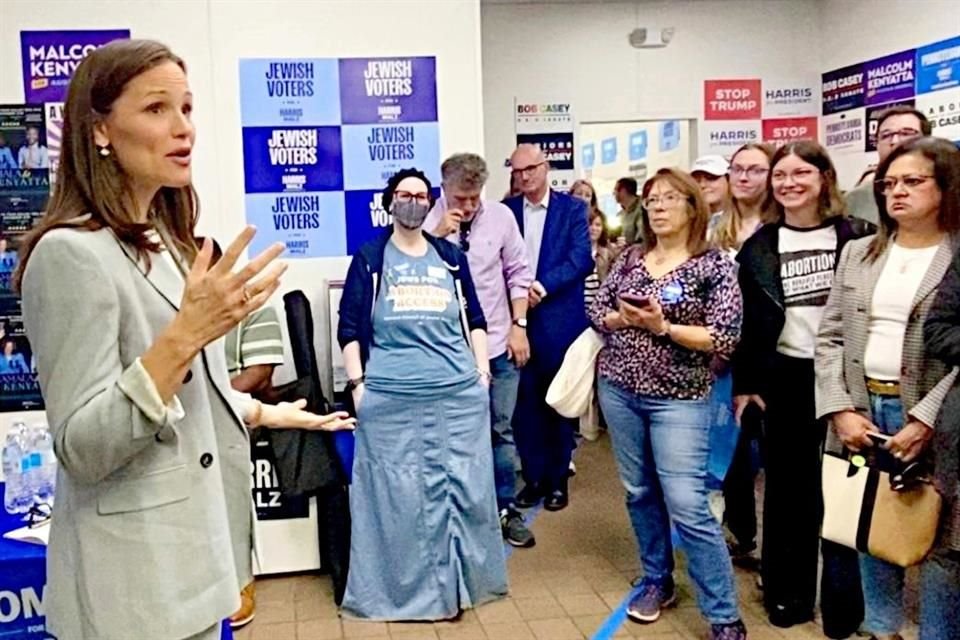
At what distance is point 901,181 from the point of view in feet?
8.43

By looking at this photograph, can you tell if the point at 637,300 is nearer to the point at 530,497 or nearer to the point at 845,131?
the point at 530,497

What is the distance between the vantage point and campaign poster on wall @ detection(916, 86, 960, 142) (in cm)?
571

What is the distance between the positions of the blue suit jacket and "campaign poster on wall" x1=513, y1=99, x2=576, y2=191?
105 inches

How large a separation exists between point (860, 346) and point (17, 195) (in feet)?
9.42

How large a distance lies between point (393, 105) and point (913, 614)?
2618mm

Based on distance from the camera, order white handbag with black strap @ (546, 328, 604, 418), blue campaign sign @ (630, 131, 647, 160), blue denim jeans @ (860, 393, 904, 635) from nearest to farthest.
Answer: blue denim jeans @ (860, 393, 904, 635) < white handbag with black strap @ (546, 328, 604, 418) < blue campaign sign @ (630, 131, 647, 160)

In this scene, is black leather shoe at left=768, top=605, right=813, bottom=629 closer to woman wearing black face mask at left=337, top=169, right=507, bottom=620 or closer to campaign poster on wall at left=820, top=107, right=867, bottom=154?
woman wearing black face mask at left=337, top=169, right=507, bottom=620

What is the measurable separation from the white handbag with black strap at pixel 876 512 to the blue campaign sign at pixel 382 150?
197 cm

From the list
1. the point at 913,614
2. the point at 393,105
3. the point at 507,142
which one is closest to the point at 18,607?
the point at 393,105

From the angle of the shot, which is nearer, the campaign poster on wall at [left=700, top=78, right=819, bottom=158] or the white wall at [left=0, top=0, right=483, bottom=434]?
the white wall at [left=0, top=0, right=483, bottom=434]

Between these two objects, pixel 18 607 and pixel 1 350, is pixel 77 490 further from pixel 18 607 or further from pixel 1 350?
pixel 1 350

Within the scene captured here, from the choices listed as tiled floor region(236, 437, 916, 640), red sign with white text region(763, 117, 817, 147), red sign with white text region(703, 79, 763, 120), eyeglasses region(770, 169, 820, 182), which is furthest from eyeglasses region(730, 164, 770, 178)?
red sign with white text region(763, 117, 817, 147)

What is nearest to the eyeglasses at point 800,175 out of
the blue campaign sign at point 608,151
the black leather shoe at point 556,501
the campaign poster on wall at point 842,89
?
the black leather shoe at point 556,501

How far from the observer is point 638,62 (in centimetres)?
708
